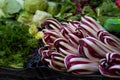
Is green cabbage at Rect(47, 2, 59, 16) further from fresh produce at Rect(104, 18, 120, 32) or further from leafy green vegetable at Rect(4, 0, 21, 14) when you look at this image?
fresh produce at Rect(104, 18, 120, 32)

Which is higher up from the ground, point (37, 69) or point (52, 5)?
point (52, 5)


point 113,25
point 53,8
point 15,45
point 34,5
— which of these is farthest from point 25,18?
point 113,25

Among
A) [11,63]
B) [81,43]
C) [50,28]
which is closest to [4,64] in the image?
[11,63]

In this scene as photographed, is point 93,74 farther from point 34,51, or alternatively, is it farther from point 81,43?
point 34,51

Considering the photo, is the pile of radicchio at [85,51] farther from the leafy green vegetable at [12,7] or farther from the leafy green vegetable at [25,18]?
the leafy green vegetable at [12,7]

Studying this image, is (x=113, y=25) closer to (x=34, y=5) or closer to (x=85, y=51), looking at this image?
(x=85, y=51)
